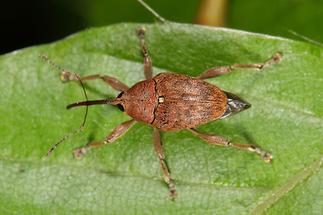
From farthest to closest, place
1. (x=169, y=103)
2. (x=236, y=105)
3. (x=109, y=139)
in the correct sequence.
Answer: (x=169, y=103)
(x=109, y=139)
(x=236, y=105)

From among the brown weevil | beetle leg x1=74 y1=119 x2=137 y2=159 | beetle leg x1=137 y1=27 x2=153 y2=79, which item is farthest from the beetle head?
beetle leg x1=74 y1=119 x2=137 y2=159

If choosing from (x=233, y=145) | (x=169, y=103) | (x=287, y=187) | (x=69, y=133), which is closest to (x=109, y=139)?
(x=69, y=133)

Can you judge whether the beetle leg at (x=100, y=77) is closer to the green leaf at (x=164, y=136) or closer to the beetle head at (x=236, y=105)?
the green leaf at (x=164, y=136)

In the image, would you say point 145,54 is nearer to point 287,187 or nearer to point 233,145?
point 233,145

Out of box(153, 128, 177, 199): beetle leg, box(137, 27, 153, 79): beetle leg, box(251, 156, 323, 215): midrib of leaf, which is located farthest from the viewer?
box(137, 27, 153, 79): beetle leg

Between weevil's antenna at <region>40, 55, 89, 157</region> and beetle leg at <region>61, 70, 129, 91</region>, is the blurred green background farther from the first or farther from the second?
weevil's antenna at <region>40, 55, 89, 157</region>

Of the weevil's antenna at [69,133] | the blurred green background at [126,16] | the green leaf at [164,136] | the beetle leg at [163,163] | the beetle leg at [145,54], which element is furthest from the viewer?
the blurred green background at [126,16]

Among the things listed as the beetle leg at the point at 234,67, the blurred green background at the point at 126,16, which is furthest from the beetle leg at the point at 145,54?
the blurred green background at the point at 126,16
